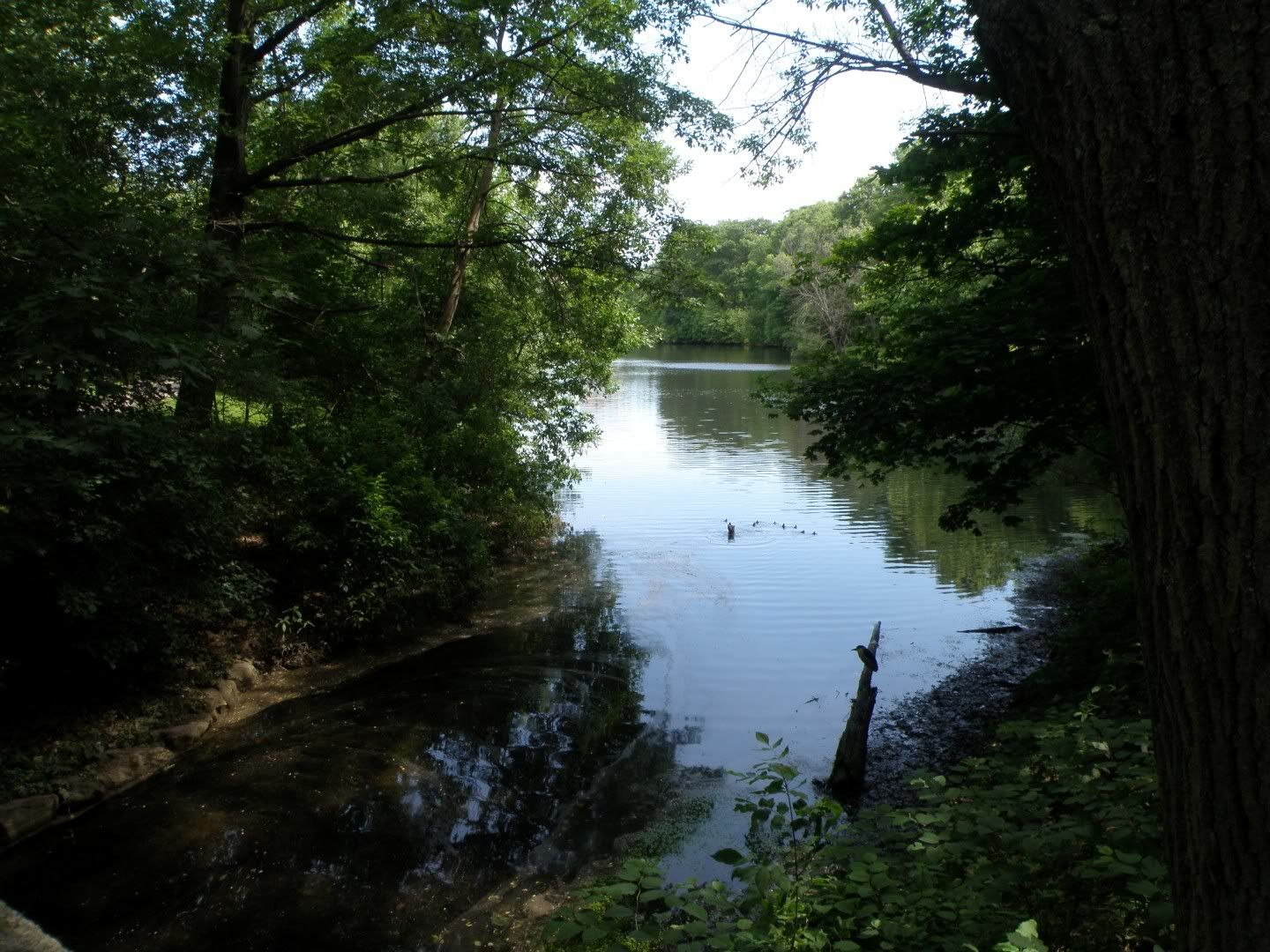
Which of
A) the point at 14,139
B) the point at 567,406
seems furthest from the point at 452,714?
the point at 567,406

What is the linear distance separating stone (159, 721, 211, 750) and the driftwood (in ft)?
18.0

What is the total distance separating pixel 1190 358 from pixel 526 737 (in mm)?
7367

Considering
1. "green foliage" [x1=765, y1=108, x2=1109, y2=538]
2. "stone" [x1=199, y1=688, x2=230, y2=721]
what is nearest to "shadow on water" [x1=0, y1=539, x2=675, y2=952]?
"stone" [x1=199, y1=688, x2=230, y2=721]

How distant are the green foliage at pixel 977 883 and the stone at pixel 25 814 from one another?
4.67 meters

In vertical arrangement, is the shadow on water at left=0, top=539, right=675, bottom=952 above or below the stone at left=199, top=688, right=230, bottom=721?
below

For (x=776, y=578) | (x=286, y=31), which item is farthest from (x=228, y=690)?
(x=776, y=578)

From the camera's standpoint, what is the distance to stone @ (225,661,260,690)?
8.79 metres

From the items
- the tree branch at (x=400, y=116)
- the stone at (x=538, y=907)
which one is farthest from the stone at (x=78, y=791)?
the tree branch at (x=400, y=116)

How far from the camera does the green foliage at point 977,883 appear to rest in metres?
2.84

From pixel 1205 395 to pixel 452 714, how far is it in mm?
7919

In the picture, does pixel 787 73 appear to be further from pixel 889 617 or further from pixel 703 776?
pixel 889 617

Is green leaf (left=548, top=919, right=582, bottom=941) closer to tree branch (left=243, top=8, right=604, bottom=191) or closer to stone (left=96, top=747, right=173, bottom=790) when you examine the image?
stone (left=96, top=747, right=173, bottom=790)

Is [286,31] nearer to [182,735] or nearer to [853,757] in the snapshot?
[182,735]

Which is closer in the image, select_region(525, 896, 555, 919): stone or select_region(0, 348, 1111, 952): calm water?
select_region(525, 896, 555, 919): stone
